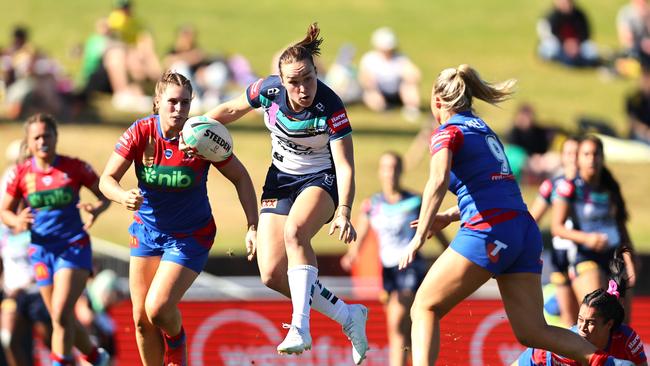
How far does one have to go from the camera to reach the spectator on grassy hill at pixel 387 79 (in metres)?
21.1

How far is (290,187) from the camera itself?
8.29m

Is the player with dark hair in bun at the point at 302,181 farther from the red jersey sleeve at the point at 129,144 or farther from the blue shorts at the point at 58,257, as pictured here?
the blue shorts at the point at 58,257

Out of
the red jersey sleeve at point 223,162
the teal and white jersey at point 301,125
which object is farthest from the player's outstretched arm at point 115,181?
the teal and white jersey at point 301,125

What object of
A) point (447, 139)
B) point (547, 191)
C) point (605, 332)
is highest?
point (447, 139)

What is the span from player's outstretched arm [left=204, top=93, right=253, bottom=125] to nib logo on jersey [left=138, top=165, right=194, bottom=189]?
1.38ft

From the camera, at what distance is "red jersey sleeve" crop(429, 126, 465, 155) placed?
743 centimetres

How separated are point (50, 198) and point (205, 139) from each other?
2.49 m

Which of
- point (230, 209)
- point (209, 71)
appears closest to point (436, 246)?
point (230, 209)

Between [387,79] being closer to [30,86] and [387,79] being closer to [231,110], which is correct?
[30,86]

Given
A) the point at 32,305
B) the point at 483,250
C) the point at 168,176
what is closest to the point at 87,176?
the point at 168,176

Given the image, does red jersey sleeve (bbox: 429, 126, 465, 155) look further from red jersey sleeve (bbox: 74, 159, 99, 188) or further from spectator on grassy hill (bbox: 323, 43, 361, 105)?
spectator on grassy hill (bbox: 323, 43, 361, 105)

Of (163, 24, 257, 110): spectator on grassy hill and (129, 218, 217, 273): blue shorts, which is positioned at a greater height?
(163, 24, 257, 110): spectator on grassy hill

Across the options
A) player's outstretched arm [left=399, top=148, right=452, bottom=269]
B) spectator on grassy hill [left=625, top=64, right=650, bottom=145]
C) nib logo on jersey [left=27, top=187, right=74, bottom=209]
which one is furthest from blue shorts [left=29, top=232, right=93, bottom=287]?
spectator on grassy hill [left=625, top=64, right=650, bottom=145]

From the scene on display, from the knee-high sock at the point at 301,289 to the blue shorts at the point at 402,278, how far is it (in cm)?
375
